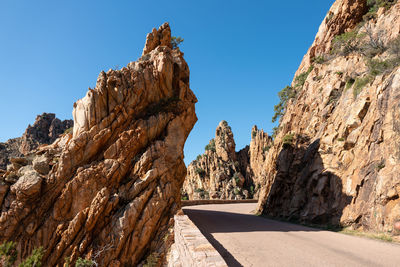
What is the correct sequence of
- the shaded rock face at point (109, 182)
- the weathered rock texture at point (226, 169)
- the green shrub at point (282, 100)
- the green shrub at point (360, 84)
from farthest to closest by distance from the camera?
the weathered rock texture at point (226, 169) < the green shrub at point (282, 100) < the shaded rock face at point (109, 182) < the green shrub at point (360, 84)

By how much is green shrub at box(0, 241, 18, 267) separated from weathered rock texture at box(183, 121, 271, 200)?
50.4m

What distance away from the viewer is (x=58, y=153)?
19.8 m

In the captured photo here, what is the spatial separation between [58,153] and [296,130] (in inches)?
991

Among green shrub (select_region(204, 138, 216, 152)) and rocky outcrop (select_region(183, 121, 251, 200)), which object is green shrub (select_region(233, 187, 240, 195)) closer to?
rocky outcrop (select_region(183, 121, 251, 200))

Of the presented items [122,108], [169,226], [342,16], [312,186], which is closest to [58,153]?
[122,108]

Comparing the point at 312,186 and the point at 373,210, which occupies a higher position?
the point at 312,186

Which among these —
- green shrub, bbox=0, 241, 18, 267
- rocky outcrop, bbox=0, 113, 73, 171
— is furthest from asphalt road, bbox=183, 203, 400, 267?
rocky outcrop, bbox=0, 113, 73, 171

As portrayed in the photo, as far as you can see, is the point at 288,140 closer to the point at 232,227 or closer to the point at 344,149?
the point at 344,149

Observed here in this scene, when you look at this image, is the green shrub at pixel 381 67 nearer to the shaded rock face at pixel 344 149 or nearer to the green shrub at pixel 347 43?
the shaded rock face at pixel 344 149

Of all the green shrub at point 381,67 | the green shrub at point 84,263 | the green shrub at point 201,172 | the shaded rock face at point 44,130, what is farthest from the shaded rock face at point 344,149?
the shaded rock face at point 44,130

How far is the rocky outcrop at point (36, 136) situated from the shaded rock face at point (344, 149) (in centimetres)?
7247

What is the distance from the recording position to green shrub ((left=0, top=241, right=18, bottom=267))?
1450 centimetres

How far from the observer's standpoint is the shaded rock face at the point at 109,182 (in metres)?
16.2

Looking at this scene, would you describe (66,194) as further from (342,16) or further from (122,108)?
(342,16)
